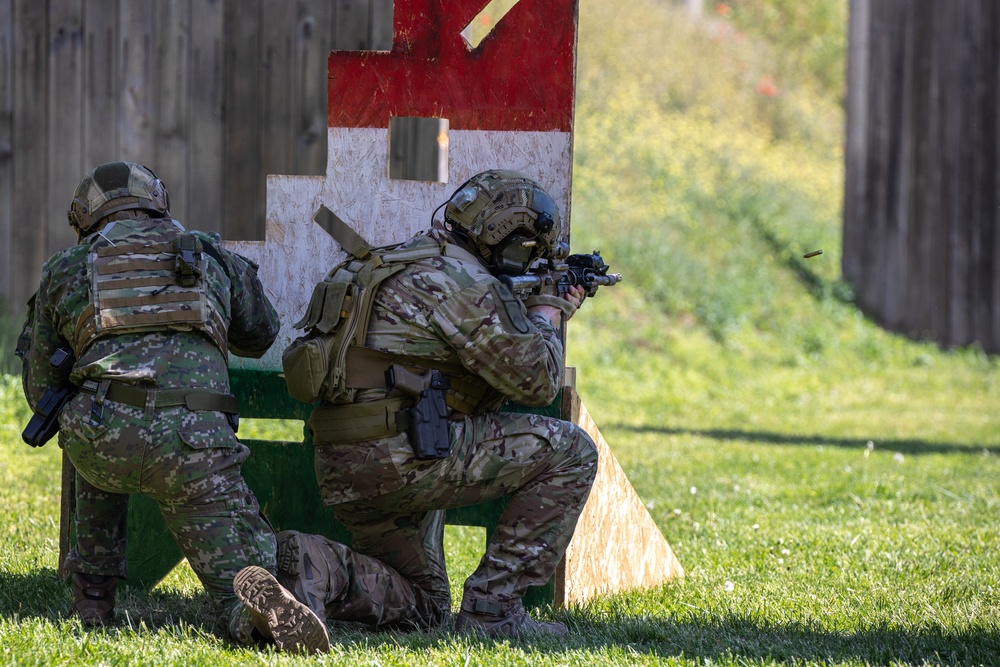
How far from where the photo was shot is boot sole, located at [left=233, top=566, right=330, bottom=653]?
11.9ft

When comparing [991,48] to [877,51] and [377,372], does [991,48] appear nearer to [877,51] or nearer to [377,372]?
[877,51]

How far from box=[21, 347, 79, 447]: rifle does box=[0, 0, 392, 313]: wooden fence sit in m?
4.37

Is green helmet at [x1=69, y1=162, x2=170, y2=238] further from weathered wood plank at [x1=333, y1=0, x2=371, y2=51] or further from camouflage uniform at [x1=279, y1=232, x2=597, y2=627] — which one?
weathered wood plank at [x1=333, y1=0, x2=371, y2=51]

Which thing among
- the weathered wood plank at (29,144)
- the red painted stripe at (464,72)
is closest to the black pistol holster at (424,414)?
the red painted stripe at (464,72)

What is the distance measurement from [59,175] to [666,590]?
604cm

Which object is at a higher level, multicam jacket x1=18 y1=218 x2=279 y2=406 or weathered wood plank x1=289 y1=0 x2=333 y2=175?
weathered wood plank x1=289 y1=0 x2=333 y2=175

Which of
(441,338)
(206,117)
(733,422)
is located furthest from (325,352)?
(733,422)

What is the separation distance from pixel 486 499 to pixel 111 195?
68.6 inches

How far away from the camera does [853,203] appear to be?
575 inches

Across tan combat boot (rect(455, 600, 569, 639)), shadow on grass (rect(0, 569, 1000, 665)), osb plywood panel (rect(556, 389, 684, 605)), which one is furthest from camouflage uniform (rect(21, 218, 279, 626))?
osb plywood panel (rect(556, 389, 684, 605))

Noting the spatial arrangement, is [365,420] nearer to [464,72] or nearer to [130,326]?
[130,326]

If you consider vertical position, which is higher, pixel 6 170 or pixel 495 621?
pixel 6 170

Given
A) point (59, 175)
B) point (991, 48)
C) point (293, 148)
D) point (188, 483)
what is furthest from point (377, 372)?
point (991, 48)

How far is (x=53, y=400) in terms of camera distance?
13.4 ft
